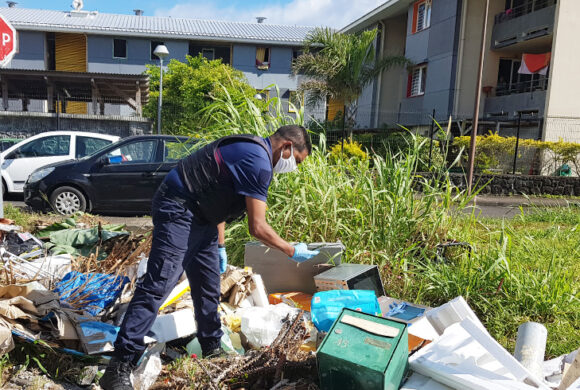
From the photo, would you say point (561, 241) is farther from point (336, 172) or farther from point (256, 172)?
point (256, 172)

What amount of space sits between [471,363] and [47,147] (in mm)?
9828

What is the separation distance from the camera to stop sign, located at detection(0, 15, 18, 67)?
247 inches

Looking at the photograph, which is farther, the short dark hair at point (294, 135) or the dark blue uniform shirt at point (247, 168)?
the short dark hair at point (294, 135)

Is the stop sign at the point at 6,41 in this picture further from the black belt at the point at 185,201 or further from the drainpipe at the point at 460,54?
A: the drainpipe at the point at 460,54

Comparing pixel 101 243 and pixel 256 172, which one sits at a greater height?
pixel 256 172

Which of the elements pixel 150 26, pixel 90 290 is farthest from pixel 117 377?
pixel 150 26

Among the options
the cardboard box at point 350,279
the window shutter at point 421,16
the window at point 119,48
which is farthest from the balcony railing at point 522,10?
the window at point 119,48

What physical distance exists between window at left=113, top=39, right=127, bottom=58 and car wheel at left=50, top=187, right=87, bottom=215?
1014 inches

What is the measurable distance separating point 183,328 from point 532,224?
219 inches

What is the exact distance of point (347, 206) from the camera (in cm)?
512

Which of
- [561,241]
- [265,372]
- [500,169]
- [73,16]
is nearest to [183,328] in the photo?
[265,372]

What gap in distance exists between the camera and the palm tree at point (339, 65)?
18109mm

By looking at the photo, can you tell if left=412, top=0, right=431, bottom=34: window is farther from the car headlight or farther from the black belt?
the black belt

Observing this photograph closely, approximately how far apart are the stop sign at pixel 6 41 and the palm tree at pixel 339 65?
39.6ft
